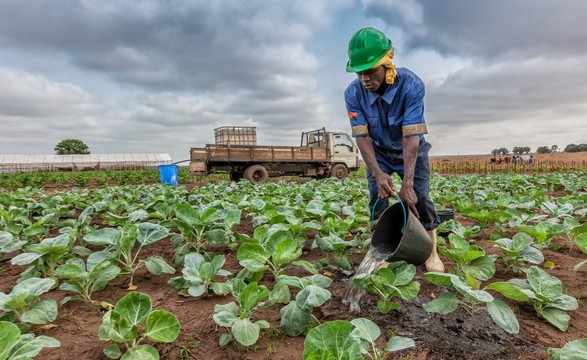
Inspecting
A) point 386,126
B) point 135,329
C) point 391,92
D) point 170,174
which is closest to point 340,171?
point 170,174

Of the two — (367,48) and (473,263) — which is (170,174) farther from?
(473,263)

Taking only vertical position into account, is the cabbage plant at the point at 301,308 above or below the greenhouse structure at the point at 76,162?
below

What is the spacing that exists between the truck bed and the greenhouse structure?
99.1 ft

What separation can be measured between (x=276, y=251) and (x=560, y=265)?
6.99 ft

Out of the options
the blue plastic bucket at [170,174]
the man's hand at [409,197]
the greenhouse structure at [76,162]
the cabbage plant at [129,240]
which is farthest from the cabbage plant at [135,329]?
the greenhouse structure at [76,162]

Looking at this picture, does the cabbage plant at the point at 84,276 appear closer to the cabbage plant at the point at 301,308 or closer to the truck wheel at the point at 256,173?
the cabbage plant at the point at 301,308

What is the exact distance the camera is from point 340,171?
15328mm

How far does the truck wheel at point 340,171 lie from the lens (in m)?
15.1

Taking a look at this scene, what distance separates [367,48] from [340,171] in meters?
13.3

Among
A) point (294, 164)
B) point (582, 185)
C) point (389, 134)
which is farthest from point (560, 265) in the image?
point (294, 164)

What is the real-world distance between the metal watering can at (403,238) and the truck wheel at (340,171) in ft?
41.5

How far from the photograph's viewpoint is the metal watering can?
1951 mm

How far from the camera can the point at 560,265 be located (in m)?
2.47

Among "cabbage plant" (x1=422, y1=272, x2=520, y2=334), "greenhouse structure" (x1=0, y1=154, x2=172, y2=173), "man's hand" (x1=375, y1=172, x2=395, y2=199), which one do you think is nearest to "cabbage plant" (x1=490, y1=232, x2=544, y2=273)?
"man's hand" (x1=375, y1=172, x2=395, y2=199)
